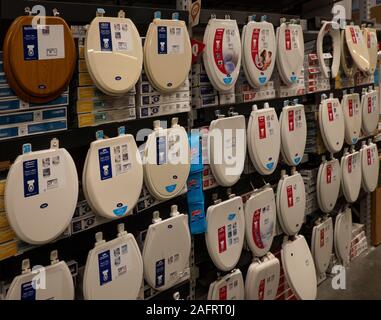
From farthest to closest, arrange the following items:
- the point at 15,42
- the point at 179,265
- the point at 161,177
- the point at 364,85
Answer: the point at 364,85, the point at 179,265, the point at 161,177, the point at 15,42

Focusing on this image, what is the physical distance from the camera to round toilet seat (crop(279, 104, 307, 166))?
2.42m

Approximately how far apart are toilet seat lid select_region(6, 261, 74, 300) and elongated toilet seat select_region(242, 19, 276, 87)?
1.29m

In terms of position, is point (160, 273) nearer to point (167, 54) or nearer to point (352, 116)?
point (167, 54)

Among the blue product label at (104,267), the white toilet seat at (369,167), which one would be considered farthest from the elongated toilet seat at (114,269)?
the white toilet seat at (369,167)

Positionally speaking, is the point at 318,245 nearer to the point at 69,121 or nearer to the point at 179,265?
the point at 179,265

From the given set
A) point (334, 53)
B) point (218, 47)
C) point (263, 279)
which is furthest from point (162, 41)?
point (334, 53)

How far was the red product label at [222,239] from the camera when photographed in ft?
6.92

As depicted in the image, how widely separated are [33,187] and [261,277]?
143 centimetres

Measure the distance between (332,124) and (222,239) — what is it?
3.75 ft

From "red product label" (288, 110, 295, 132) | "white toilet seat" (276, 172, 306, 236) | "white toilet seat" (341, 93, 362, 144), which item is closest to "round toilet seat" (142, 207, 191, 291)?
"white toilet seat" (276, 172, 306, 236)

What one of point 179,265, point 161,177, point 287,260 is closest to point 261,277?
point 287,260

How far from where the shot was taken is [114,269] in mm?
1641

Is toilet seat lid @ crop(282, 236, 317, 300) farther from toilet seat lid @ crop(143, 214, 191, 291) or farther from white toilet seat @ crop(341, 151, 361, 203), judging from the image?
toilet seat lid @ crop(143, 214, 191, 291)

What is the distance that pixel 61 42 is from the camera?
1391 mm
